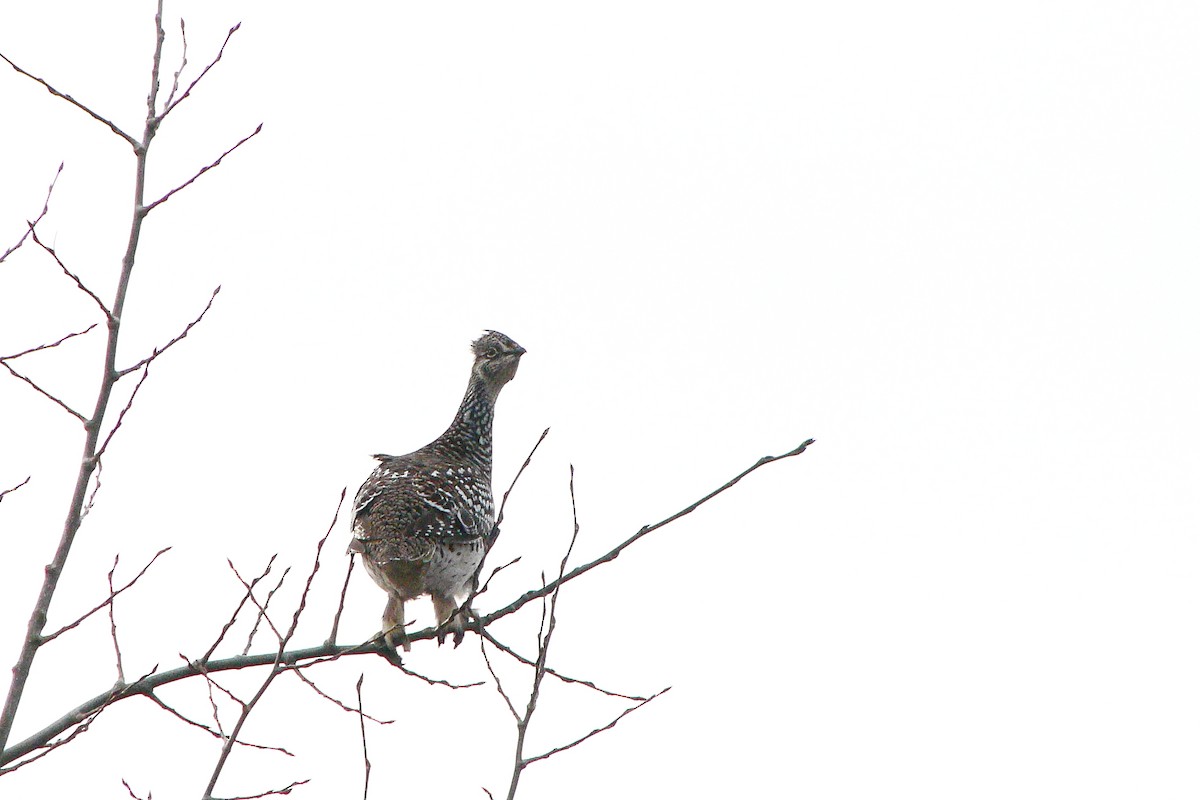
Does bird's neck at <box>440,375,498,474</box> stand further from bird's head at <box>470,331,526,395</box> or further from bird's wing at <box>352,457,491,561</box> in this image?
bird's wing at <box>352,457,491,561</box>

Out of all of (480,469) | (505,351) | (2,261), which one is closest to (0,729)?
(2,261)

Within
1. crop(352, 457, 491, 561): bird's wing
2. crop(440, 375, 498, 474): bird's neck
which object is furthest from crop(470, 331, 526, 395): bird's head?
crop(352, 457, 491, 561): bird's wing

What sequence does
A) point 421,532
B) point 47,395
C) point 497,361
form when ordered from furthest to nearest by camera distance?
point 497,361 < point 421,532 < point 47,395

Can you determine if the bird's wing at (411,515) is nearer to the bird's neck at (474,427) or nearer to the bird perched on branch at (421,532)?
the bird perched on branch at (421,532)

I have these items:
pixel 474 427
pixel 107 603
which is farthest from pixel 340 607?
pixel 474 427

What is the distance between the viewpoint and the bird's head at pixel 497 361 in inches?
458

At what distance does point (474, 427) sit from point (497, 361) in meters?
0.78

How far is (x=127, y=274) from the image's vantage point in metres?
4.04

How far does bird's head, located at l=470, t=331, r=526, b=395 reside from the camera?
38.2 feet

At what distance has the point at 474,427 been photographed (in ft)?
36.6

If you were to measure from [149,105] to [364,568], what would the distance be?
482 centimetres

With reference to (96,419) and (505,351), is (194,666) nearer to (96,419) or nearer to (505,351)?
(96,419)

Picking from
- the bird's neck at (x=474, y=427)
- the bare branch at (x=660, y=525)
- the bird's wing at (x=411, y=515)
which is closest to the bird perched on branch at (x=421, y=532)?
the bird's wing at (x=411, y=515)

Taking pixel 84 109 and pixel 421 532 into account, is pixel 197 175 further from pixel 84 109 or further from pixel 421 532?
pixel 421 532
